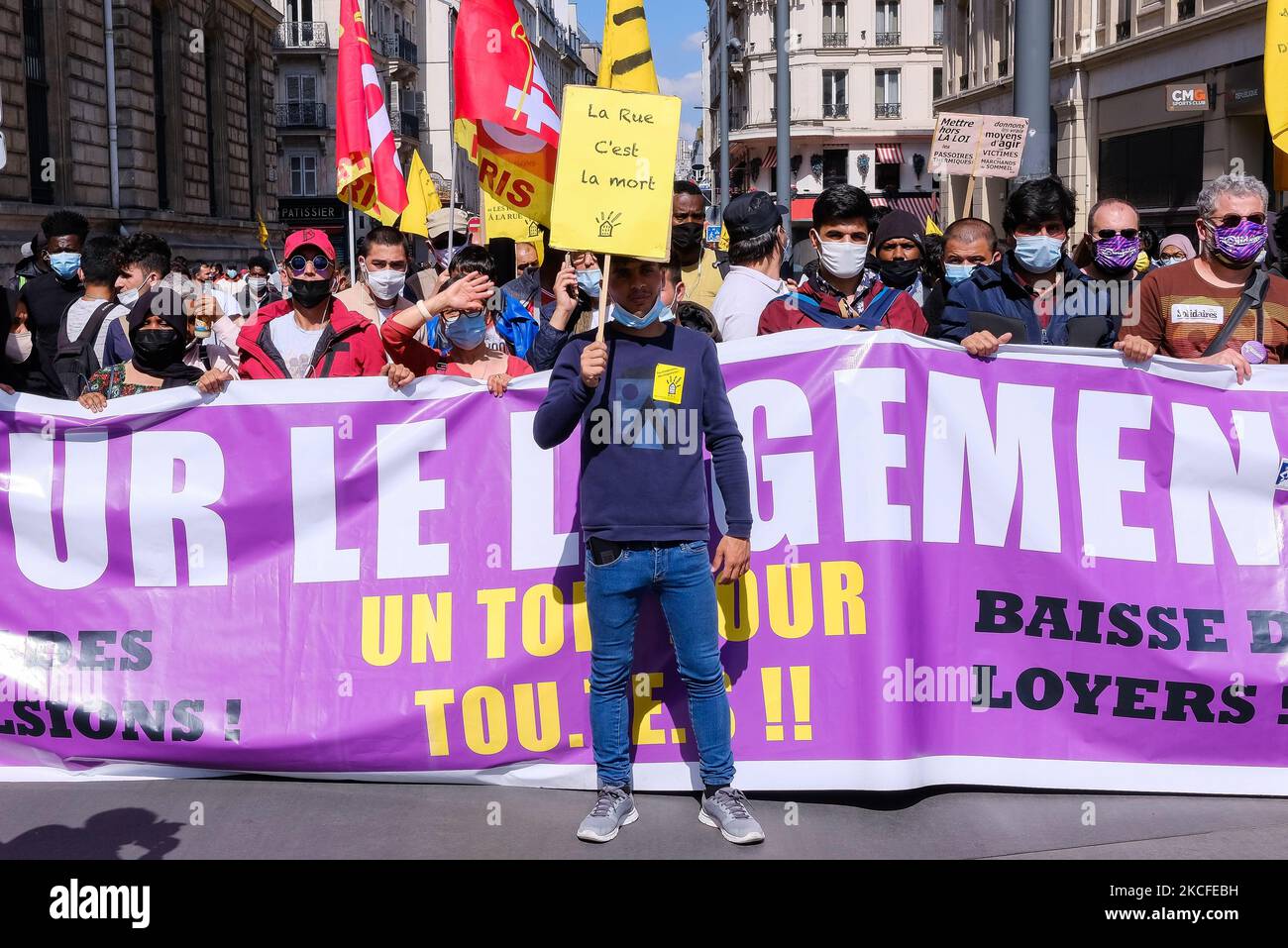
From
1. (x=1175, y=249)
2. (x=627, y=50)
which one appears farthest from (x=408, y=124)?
(x=627, y=50)

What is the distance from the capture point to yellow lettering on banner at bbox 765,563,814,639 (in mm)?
4902

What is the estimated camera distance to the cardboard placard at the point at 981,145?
349 inches

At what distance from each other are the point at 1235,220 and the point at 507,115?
318cm

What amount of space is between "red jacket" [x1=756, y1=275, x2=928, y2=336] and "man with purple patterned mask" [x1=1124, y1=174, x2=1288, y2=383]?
2.93 ft

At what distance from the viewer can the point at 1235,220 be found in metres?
5.32

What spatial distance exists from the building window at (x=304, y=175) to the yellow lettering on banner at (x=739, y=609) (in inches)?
2121

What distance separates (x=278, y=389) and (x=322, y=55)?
176ft

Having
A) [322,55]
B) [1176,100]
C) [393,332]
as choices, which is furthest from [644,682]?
[322,55]

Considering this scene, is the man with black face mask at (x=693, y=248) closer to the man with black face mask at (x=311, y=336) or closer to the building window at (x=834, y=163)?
the man with black face mask at (x=311, y=336)

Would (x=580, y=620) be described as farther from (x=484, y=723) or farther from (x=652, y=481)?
(x=652, y=481)

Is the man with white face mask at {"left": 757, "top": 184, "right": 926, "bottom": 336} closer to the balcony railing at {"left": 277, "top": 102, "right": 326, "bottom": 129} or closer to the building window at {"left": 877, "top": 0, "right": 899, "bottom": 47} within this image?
the balcony railing at {"left": 277, "top": 102, "right": 326, "bottom": 129}

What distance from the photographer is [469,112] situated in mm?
6668

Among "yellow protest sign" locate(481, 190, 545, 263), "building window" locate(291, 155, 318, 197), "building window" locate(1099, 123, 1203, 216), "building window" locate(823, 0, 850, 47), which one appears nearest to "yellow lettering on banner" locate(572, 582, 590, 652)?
"yellow protest sign" locate(481, 190, 545, 263)
